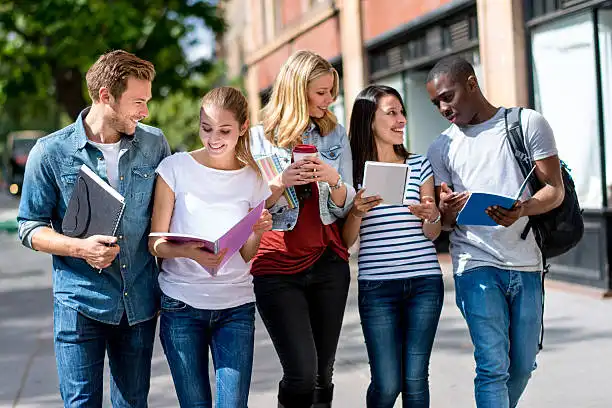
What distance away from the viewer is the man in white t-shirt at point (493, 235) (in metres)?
4.32

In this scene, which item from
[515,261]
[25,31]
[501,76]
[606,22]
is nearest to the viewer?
[515,261]

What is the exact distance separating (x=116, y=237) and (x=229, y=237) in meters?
0.44

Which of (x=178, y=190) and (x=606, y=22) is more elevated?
(x=606, y=22)

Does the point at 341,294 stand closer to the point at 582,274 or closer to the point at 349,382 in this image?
the point at 349,382

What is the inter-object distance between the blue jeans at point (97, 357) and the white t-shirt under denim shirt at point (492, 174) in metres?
1.47

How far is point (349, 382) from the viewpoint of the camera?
6543 mm

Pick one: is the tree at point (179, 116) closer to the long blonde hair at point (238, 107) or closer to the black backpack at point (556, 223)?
the black backpack at point (556, 223)

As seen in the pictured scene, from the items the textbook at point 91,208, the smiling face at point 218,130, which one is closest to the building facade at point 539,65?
the smiling face at point 218,130

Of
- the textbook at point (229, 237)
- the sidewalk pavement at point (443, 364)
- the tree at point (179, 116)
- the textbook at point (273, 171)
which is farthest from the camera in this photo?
the tree at point (179, 116)

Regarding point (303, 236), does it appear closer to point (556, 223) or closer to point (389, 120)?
point (389, 120)

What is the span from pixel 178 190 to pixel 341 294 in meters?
0.97

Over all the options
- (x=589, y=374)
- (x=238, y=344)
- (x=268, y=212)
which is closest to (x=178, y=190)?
(x=268, y=212)

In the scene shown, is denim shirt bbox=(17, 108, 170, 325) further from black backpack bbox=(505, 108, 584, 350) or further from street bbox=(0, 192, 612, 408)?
street bbox=(0, 192, 612, 408)

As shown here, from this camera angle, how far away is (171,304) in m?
3.91
